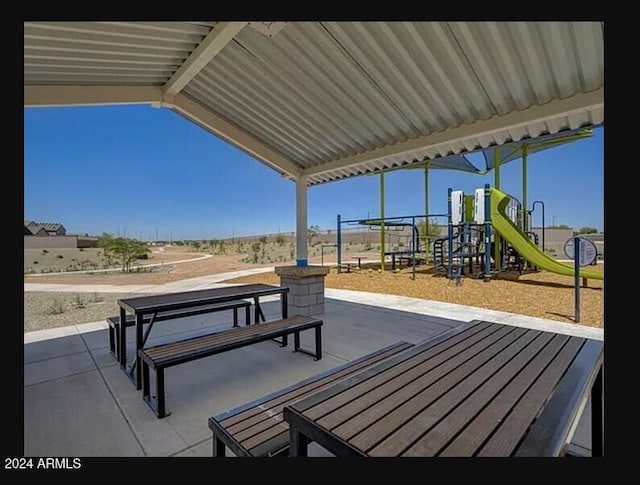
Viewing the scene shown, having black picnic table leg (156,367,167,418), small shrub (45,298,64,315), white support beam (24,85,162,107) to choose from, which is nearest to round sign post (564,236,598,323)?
black picnic table leg (156,367,167,418)

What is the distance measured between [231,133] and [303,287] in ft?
8.17

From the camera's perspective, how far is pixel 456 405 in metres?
1.30

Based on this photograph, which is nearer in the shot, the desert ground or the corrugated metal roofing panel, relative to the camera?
the corrugated metal roofing panel

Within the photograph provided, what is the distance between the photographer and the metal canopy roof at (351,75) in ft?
8.66

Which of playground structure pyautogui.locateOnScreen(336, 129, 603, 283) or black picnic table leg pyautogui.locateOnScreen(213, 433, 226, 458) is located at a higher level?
playground structure pyautogui.locateOnScreen(336, 129, 603, 283)

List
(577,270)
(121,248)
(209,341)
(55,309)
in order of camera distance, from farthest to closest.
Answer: (121,248) < (55,309) < (577,270) < (209,341)

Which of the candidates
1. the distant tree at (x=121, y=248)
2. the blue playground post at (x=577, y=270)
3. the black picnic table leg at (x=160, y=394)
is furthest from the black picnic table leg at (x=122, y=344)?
the distant tree at (x=121, y=248)

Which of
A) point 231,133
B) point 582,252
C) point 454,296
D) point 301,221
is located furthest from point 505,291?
point 231,133

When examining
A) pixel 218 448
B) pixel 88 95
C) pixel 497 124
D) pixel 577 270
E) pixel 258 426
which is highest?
pixel 88 95

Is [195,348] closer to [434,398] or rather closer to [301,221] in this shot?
[434,398]

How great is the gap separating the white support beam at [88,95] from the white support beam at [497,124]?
2780mm

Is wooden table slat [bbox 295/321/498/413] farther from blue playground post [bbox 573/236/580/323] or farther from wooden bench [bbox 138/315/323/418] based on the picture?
blue playground post [bbox 573/236/580/323]

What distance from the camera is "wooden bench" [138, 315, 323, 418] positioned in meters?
2.21

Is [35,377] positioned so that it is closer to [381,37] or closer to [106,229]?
[381,37]
